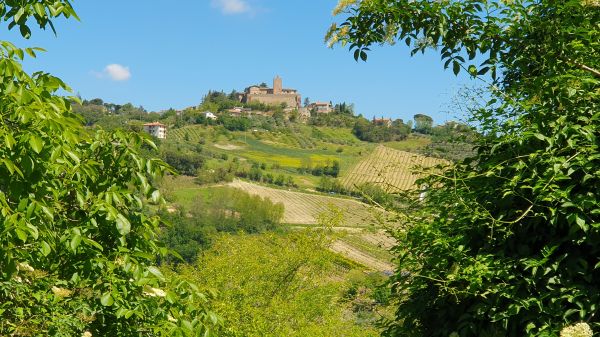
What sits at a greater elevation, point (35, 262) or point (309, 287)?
point (35, 262)

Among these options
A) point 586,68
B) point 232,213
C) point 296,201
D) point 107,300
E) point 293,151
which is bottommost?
point 232,213

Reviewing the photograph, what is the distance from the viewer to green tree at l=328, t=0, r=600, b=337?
292 centimetres

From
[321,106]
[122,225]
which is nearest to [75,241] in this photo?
[122,225]

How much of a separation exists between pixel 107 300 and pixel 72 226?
44 centimetres

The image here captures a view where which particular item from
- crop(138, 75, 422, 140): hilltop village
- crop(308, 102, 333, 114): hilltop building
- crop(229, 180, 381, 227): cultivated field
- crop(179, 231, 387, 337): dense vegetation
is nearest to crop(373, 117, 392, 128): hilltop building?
crop(138, 75, 422, 140): hilltop village

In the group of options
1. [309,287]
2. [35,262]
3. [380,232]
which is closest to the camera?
[35,262]

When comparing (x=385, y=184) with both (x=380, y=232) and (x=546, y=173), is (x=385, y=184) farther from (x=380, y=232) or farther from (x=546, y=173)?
(x=546, y=173)

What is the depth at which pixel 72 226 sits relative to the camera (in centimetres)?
313

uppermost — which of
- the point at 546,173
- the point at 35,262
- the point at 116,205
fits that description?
the point at 546,173

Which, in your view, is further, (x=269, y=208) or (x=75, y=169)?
(x=269, y=208)

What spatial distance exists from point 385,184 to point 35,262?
193cm

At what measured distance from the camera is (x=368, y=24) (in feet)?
12.7

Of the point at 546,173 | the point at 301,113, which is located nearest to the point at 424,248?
the point at 546,173

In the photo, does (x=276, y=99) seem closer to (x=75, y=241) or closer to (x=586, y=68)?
(x=586, y=68)
